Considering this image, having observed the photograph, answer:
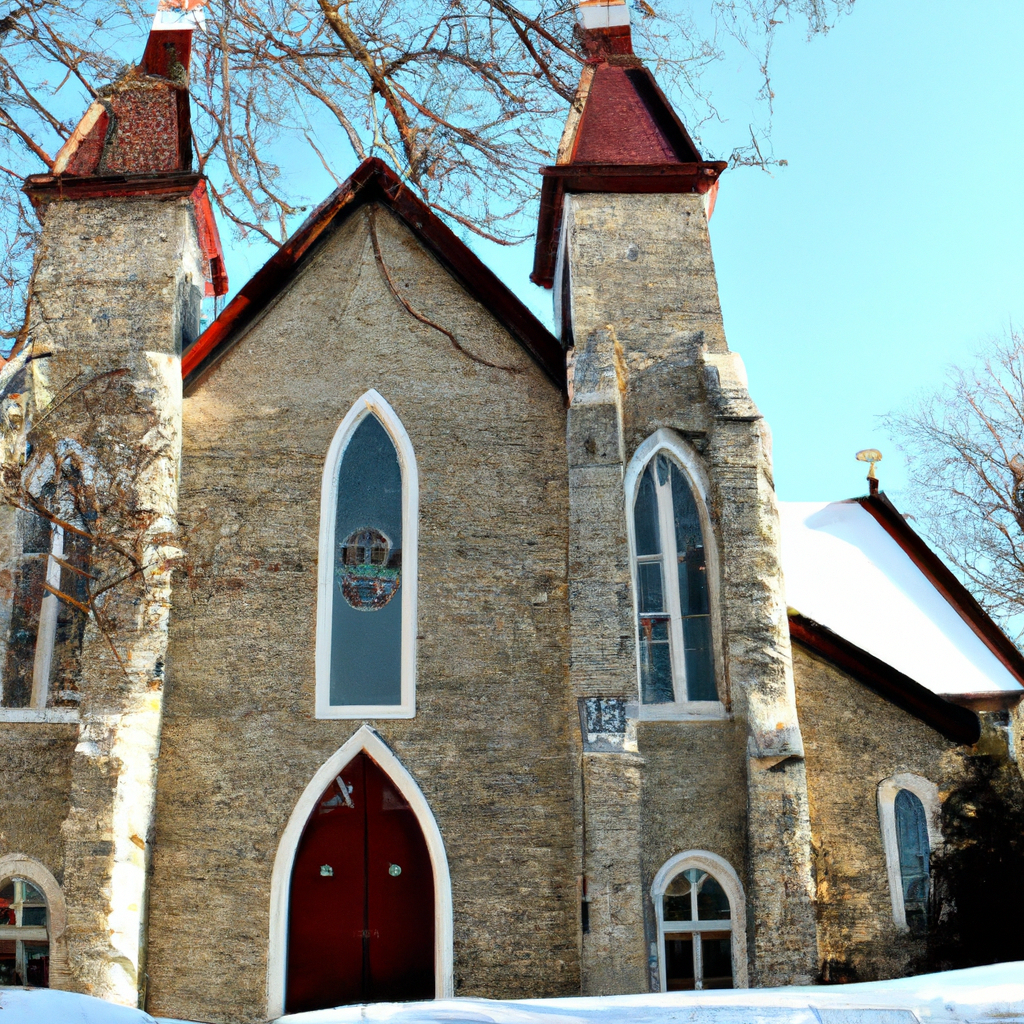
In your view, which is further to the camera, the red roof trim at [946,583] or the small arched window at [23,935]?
the red roof trim at [946,583]

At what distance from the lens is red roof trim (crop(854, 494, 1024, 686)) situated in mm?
11570

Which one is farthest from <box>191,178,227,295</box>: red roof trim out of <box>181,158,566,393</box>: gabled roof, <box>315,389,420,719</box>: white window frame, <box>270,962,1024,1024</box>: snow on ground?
<box>270,962,1024,1024</box>: snow on ground

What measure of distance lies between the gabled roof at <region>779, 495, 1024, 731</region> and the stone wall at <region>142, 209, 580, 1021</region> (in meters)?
3.00

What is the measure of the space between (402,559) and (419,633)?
681mm

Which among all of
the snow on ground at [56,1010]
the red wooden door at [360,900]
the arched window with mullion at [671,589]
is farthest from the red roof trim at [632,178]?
the snow on ground at [56,1010]

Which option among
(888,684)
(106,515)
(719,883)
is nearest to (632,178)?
(888,684)

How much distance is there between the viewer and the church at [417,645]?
8.20m

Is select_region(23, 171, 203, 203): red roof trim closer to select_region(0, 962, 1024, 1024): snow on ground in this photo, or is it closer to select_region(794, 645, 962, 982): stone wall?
select_region(794, 645, 962, 982): stone wall

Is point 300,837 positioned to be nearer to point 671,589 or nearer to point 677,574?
point 671,589

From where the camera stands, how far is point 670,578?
30.3 feet

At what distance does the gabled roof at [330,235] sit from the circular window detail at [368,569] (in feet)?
6.99

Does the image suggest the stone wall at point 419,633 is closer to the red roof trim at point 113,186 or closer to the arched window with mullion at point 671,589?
the arched window with mullion at point 671,589

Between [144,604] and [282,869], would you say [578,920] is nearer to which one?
[282,869]

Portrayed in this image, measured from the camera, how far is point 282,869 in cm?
838
